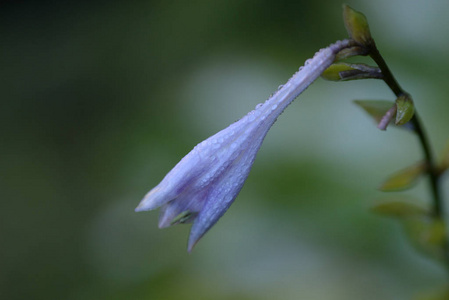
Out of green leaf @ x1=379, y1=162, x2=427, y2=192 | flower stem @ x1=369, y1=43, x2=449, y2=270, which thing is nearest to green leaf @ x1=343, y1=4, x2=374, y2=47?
flower stem @ x1=369, y1=43, x2=449, y2=270

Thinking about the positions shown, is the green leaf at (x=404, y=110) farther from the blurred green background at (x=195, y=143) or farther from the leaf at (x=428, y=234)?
the blurred green background at (x=195, y=143)

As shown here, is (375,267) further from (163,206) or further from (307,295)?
(163,206)

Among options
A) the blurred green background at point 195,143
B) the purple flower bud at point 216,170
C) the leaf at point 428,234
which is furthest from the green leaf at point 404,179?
the blurred green background at point 195,143

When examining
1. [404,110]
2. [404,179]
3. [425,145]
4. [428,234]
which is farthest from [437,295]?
[404,110]

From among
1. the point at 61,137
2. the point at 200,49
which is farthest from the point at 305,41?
the point at 61,137

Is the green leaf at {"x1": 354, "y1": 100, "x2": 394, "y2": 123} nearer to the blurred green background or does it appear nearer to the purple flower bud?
the purple flower bud
